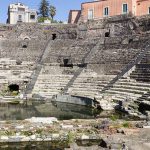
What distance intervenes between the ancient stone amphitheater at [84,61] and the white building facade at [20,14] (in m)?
14.6

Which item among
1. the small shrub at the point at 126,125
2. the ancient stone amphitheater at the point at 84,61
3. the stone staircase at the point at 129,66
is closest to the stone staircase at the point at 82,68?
the ancient stone amphitheater at the point at 84,61

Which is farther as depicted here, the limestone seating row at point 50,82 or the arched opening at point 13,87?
the arched opening at point 13,87

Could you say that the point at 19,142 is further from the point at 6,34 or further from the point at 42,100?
the point at 6,34

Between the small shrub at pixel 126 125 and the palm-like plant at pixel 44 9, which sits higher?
the palm-like plant at pixel 44 9

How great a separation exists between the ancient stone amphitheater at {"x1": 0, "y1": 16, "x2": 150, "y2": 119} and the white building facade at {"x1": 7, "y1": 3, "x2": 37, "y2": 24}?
14.6 m

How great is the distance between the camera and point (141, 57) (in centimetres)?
3291

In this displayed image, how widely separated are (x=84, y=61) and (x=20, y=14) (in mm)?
27430

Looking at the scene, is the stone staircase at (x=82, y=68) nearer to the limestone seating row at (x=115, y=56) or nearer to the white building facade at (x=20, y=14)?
the limestone seating row at (x=115, y=56)

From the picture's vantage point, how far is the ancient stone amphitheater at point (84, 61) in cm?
2838

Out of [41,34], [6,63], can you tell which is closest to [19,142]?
[6,63]

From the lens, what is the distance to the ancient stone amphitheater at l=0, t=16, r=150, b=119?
28.4m

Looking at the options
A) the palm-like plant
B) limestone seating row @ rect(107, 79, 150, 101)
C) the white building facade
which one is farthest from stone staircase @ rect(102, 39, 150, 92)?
the palm-like plant

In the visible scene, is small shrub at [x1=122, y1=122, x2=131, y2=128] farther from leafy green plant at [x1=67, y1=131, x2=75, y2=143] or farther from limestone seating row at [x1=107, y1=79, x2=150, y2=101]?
limestone seating row at [x1=107, y1=79, x2=150, y2=101]

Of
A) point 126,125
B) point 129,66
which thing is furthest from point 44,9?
point 126,125
